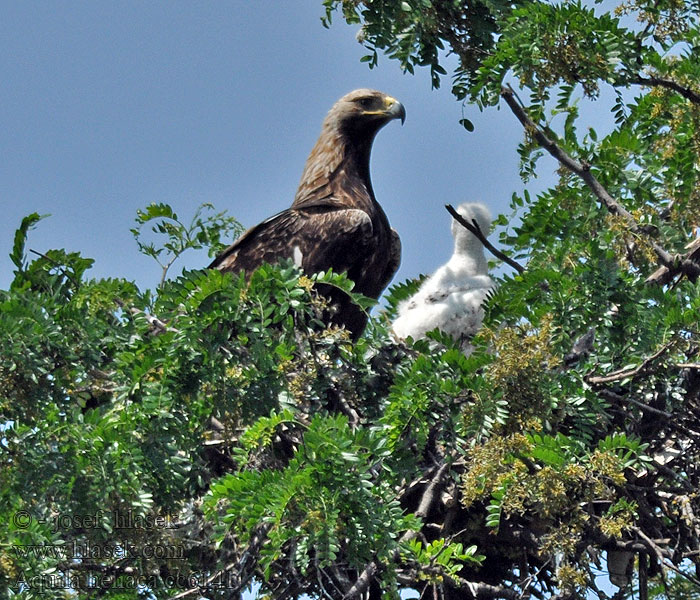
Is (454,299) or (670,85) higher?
(454,299)

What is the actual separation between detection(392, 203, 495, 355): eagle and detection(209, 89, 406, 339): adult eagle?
0.28 metres

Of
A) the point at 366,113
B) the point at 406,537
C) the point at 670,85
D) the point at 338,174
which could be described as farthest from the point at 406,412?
the point at 366,113

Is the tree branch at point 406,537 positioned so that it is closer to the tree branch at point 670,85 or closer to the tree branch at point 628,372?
the tree branch at point 628,372

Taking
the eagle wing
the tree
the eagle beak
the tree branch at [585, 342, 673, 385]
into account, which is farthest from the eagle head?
the tree branch at [585, 342, 673, 385]

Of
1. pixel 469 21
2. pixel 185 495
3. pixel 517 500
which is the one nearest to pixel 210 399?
pixel 185 495

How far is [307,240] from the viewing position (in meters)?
7.37

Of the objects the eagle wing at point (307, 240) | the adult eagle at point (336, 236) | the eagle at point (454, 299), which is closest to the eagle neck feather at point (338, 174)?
the adult eagle at point (336, 236)

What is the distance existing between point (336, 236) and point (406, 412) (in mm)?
2556

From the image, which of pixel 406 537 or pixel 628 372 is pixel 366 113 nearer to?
pixel 628 372

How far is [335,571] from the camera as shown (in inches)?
201

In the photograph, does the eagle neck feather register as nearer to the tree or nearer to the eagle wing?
the eagle wing

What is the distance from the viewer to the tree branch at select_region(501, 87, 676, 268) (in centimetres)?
552

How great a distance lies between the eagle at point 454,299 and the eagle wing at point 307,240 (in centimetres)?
60

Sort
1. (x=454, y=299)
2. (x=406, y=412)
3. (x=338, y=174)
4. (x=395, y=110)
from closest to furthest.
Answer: (x=406, y=412)
(x=454, y=299)
(x=338, y=174)
(x=395, y=110)
